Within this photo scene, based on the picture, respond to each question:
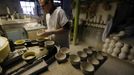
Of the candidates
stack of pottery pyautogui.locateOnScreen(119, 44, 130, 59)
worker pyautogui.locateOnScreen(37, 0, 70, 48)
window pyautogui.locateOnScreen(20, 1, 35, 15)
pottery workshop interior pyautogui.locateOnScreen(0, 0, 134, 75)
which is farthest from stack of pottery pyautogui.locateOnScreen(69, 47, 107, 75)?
window pyautogui.locateOnScreen(20, 1, 35, 15)

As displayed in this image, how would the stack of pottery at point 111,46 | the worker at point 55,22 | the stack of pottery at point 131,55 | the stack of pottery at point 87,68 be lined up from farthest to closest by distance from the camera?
1. the stack of pottery at point 111,46
2. the stack of pottery at point 131,55
3. the worker at point 55,22
4. the stack of pottery at point 87,68

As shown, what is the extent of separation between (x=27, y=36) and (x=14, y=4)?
3.48ft

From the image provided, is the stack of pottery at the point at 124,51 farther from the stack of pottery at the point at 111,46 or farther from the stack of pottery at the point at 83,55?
the stack of pottery at the point at 83,55

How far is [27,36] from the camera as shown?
8.65 feet

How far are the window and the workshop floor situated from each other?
1.89 metres

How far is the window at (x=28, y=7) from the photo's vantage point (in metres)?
2.92

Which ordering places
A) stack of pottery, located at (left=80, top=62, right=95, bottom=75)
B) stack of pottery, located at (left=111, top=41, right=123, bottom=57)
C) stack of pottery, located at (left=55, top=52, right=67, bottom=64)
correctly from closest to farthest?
1. stack of pottery, located at (left=80, top=62, right=95, bottom=75)
2. stack of pottery, located at (left=55, top=52, right=67, bottom=64)
3. stack of pottery, located at (left=111, top=41, right=123, bottom=57)

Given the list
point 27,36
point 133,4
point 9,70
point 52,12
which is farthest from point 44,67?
point 133,4

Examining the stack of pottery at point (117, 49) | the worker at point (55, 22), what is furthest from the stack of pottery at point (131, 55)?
the worker at point (55, 22)

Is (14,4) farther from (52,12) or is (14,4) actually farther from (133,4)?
(133,4)

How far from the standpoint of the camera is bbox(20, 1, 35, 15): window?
2924 mm

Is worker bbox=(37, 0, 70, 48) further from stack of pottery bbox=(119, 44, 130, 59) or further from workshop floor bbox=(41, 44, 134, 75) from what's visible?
stack of pottery bbox=(119, 44, 130, 59)

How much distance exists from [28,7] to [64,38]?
2.08 m

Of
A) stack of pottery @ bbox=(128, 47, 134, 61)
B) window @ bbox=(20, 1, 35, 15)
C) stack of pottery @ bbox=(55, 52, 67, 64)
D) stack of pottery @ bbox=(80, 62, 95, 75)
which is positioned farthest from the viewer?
window @ bbox=(20, 1, 35, 15)
